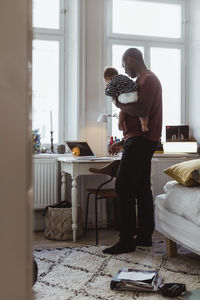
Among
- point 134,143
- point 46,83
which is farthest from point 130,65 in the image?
point 46,83

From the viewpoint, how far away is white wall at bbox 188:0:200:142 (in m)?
4.49

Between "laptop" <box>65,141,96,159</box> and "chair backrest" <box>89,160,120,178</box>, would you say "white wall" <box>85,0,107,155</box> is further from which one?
"chair backrest" <box>89,160,120,178</box>

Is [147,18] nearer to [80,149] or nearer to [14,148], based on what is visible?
[80,149]

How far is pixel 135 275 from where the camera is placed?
2.34 meters

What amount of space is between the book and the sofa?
30 cm

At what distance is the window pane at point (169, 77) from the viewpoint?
4.66 meters

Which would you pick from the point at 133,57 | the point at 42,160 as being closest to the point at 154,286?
the point at 133,57

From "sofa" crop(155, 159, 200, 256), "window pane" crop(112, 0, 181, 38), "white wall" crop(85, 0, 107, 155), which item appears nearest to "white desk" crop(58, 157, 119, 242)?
"white wall" crop(85, 0, 107, 155)

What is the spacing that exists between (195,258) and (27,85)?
2.75m

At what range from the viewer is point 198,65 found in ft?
14.7

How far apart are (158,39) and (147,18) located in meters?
0.28

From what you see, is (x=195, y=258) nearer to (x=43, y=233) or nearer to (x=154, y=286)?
(x=154, y=286)

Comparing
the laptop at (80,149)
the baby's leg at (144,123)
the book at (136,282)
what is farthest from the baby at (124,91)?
the book at (136,282)

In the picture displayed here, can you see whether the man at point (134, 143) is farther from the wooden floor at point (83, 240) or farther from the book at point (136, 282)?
the book at point (136, 282)
